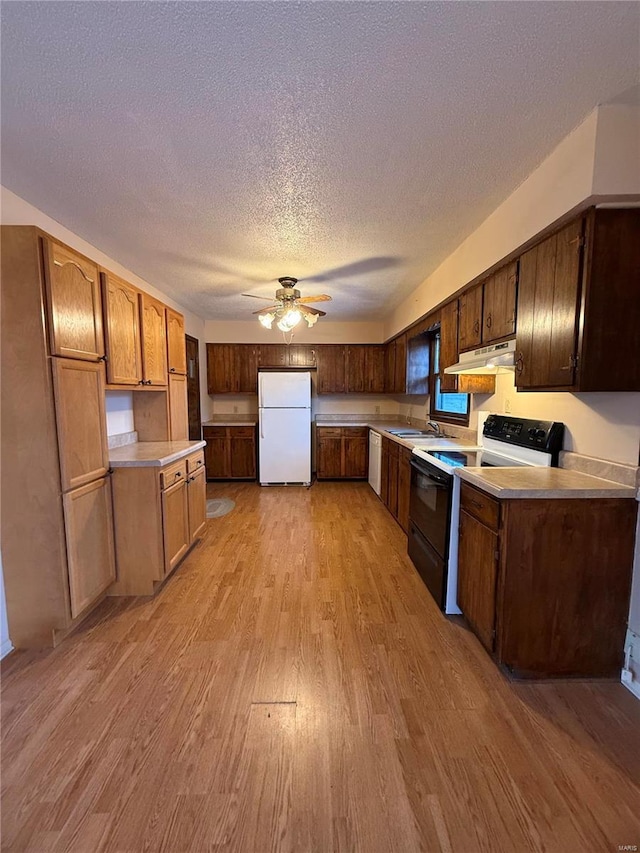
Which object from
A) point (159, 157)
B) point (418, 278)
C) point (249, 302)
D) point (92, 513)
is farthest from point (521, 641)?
point (249, 302)

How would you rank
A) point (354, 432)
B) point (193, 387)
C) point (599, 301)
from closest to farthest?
1. point (599, 301)
2. point (193, 387)
3. point (354, 432)

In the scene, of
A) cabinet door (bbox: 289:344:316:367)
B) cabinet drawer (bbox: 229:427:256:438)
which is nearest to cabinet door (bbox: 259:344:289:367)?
cabinet door (bbox: 289:344:316:367)

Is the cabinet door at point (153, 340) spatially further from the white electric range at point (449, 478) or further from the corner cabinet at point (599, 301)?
the corner cabinet at point (599, 301)

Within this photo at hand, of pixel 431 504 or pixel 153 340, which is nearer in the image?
pixel 431 504

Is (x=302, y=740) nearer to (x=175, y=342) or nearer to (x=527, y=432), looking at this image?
(x=527, y=432)

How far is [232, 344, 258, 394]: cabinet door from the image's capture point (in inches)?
215

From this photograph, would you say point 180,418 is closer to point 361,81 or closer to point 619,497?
point 361,81

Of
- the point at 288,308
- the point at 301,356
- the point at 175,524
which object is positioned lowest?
the point at 175,524

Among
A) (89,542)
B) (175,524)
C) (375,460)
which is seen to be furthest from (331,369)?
(89,542)

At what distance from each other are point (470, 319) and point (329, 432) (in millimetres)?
2941

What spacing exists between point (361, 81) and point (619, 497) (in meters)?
2.00

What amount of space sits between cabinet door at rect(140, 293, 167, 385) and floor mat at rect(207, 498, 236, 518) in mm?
1647

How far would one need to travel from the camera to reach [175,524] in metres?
2.59

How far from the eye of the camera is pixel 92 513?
83.0 inches
